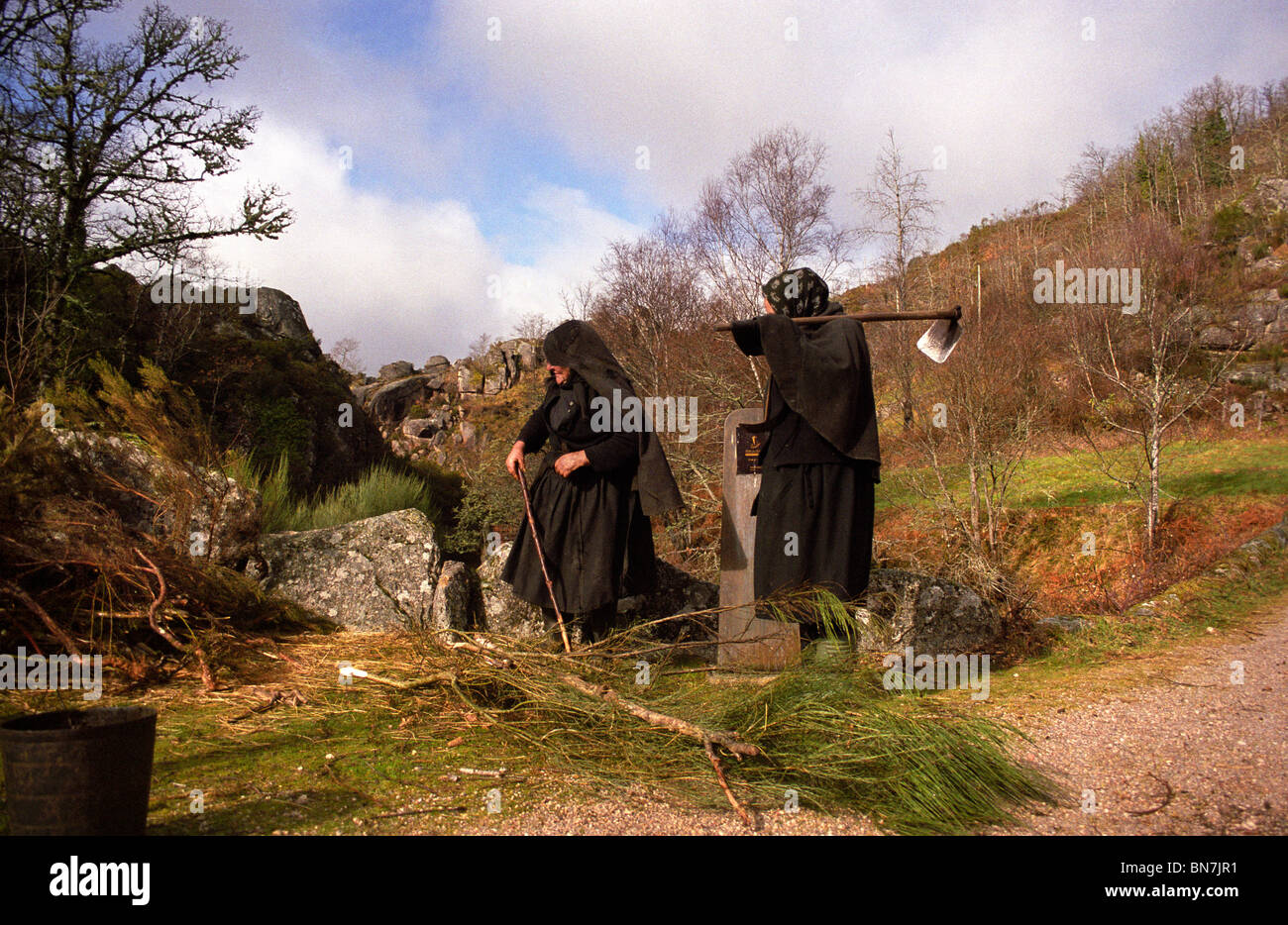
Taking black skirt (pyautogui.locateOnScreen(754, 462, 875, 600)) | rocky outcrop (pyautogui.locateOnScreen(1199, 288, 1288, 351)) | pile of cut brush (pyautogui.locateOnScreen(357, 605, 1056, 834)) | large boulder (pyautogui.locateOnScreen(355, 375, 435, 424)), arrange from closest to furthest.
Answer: pile of cut brush (pyautogui.locateOnScreen(357, 605, 1056, 834)) < black skirt (pyautogui.locateOnScreen(754, 462, 875, 600)) < rocky outcrop (pyautogui.locateOnScreen(1199, 288, 1288, 351)) < large boulder (pyautogui.locateOnScreen(355, 375, 435, 424))

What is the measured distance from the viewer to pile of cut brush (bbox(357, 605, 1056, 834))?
289 cm

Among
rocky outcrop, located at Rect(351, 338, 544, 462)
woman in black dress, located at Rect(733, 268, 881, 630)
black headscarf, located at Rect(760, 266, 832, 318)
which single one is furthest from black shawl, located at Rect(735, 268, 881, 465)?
rocky outcrop, located at Rect(351, 338, 544, 462)

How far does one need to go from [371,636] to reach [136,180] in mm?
8261

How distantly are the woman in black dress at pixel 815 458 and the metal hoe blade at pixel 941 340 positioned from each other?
21.9 inches

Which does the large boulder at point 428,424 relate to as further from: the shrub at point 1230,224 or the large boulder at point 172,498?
the shrub at point 1230,224

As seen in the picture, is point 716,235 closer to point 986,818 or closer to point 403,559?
point 403,559

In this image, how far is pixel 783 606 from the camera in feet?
14.3

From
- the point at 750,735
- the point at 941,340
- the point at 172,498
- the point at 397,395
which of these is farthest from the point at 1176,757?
the point at 397,395

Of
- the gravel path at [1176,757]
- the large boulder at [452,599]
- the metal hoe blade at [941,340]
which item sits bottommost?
the gravel path at [1176,757]

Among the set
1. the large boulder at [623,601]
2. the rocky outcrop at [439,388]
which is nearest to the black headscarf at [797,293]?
the large boulder at [623,601]

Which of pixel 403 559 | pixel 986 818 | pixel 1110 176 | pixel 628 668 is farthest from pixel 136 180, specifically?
pixel 1110 176

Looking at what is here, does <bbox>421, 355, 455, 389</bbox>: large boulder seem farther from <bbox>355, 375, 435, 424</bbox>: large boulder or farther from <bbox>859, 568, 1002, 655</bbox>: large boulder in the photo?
<bbox>859, 568, 1002, 655</bbox>: large boulder

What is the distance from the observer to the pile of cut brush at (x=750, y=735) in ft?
9.48

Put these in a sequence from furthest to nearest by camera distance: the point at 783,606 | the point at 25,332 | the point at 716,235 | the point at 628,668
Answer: the point at 716,235
the point at 25,332
the point at 783,606
the point at 628,668
